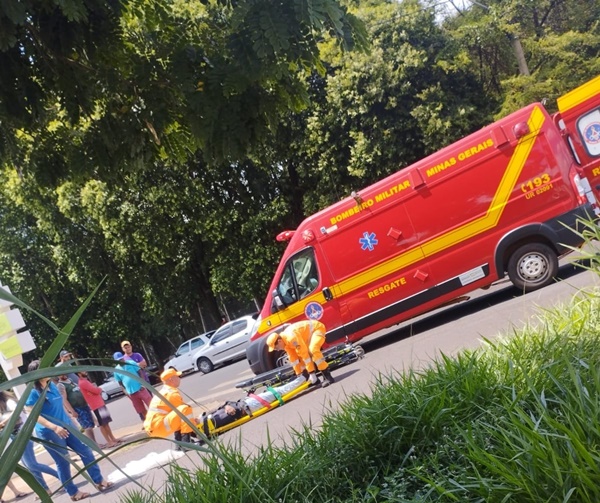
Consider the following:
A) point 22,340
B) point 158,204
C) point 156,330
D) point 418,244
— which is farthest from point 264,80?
point 156,330

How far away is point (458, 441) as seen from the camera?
334cm

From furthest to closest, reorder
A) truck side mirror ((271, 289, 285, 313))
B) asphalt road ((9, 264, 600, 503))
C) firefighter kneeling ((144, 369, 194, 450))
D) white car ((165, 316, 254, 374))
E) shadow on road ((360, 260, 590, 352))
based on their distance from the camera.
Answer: white car ((165, 316, 254, 374)) → truck side mirror ((271, 289, 285, 313)) → shadow on road ((360, 260, 590, 352)) → firefighter kneeling ((144, 369, 194, 450)) → asphalt road ((9, 264, 600, 503))

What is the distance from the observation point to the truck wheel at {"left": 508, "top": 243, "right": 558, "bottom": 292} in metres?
10.7

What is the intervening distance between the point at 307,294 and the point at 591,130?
5584 mm

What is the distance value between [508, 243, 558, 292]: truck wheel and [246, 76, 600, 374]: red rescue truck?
0.05ft

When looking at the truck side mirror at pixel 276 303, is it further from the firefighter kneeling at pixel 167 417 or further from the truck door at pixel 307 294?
the firefighter kneeling at pixel 167 417

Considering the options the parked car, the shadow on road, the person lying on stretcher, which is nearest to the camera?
the person lying on stretcher

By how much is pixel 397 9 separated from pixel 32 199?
1439cm

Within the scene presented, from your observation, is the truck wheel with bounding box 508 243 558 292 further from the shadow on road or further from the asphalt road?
the shadow on road

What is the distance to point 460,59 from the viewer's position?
69.8 feet

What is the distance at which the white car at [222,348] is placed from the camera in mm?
22078

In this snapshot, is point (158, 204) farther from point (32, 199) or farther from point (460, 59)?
point (460, 59)

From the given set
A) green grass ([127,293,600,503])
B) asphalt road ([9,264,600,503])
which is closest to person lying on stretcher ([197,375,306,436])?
asphalt road ([9,264,600,503])

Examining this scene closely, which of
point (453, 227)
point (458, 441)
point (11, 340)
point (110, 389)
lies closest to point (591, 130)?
point (453, 227)
